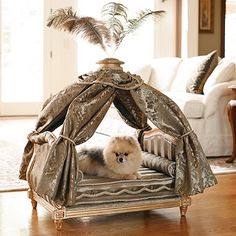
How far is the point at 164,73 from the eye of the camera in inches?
260

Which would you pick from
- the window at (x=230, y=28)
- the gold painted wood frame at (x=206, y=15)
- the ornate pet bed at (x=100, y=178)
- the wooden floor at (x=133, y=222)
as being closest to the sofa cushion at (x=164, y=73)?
the gold painted wood frame at (x=206, y=15)

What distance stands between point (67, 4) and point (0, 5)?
1067 millimetres

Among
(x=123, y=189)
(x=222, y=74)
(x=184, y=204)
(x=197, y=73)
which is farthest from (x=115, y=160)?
(x=197, y=73)

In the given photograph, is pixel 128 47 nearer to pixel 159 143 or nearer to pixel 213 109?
pixel 213 109

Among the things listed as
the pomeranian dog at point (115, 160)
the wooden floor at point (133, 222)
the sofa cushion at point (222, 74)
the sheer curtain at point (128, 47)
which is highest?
the sheer curtain at point (128, 47)

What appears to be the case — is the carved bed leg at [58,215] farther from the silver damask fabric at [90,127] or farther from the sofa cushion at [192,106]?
the sofa cushion at [192,106]

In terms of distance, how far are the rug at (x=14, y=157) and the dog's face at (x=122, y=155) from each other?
0.27m

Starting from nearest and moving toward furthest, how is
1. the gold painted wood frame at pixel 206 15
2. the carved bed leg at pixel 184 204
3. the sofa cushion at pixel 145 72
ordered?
the carved bed leg at pixel 184 204 < the sofa cushion at pixel 145 72 < the gold painted wood frame at pixel 206 15

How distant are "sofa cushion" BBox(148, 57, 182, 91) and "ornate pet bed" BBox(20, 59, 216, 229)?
3326mm

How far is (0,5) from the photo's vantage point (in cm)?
844

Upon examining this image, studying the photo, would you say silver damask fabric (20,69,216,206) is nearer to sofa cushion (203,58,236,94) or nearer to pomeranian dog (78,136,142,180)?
pomeranian dog (78,136,142,180)

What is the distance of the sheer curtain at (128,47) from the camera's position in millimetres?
8914

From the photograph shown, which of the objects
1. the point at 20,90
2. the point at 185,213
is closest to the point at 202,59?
the point at 185,213

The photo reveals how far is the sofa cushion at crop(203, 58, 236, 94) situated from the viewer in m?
5.28
